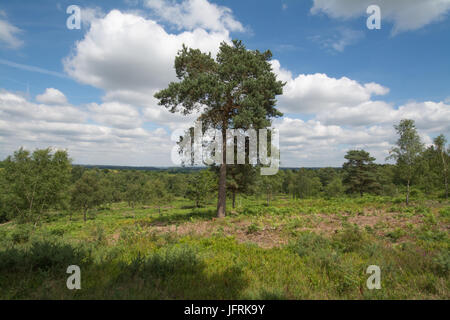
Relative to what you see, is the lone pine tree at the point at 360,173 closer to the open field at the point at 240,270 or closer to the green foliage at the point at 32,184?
the open field at the point at 240,270

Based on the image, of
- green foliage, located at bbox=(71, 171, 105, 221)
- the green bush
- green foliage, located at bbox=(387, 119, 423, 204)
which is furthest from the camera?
green foliage, located at bbox=(71, 171, 105, 221)

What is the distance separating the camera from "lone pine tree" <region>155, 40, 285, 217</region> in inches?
470

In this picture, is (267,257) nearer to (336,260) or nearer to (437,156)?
(336,260)

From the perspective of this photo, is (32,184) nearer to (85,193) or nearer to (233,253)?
(85,193)

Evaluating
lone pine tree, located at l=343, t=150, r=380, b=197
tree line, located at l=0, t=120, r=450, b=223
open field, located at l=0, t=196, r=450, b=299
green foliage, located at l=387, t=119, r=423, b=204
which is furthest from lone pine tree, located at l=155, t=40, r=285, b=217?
lone pine tree, located at l=343, t=150, r=380, b=197

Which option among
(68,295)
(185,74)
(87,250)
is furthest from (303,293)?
(185,74)

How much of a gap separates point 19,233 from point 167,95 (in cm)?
1021

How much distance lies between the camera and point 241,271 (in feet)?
16.9

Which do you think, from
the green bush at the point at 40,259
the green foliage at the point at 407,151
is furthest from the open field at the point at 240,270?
the green foliage at the point at 407,151

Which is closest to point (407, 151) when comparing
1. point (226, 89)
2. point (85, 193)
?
point (226, 89)

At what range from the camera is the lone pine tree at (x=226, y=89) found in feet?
39.1

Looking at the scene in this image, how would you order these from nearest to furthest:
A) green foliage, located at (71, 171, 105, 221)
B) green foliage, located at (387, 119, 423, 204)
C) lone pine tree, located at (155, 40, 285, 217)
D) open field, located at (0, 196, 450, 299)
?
open field, located at (0, 196, 450, 299) → lone pine tree, located at (155, 40, 285, 217) → green foliage, located at (387, 119, 423, 204) → green foliage, located at (71, 171, 105, 221)

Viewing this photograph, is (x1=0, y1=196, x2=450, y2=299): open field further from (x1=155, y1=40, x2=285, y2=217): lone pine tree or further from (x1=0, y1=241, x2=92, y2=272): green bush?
(x1=155, y1=40, x2=285, y2=217): lone pine tree

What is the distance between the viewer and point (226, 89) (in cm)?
1197
